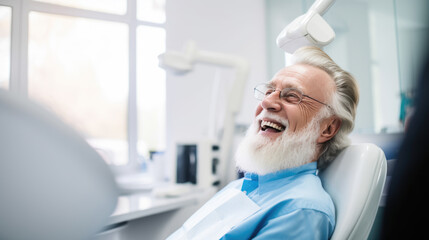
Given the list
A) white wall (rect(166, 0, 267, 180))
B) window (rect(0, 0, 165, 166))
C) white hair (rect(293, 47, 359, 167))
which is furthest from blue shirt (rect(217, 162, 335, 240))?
window (rect(0, 0, 165, 166))

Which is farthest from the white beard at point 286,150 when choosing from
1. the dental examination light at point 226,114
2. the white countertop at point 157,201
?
the dental examination light at point 226,114

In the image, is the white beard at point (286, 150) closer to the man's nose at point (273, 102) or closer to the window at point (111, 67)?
the man's nose at point (273, 102)

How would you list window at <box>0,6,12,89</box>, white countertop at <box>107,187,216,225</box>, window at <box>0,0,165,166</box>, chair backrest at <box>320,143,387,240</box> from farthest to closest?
window at <box>0,0,165,166</box>, window at <box>0,6,12,89</box>, white countertop at <box>107,187,216,225</box>, chair backrest at <box>320,143,387,240</box>

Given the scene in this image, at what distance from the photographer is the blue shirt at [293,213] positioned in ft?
2.21

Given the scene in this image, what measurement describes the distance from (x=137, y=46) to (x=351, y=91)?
1837 mm

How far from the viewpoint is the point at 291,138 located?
92 centimetres

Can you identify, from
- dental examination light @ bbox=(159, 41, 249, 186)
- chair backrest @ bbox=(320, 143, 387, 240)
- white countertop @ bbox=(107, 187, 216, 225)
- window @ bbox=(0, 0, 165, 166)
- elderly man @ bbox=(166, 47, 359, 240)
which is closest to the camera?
chair backrest @ bbox=(320, 143, 387, 240)

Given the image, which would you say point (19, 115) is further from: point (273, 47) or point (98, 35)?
point (273, 47)

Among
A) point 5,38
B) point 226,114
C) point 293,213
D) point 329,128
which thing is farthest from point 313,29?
point 5,38

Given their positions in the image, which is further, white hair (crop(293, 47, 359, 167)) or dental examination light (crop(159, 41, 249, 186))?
dental examination light (crop(159, 41, 249, 186))

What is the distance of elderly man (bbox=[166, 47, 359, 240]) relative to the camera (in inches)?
33.4

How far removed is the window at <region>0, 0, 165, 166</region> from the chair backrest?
1.73 m

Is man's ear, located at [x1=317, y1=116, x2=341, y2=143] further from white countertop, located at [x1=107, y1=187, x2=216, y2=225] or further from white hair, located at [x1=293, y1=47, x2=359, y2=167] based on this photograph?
white countertop, located at [x1=107, y1=187, x2=216, y2=225]

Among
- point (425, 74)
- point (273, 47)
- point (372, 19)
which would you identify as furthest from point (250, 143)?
point (273, 47)
